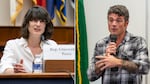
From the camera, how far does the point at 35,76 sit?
2.16 metres

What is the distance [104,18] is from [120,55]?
20cm

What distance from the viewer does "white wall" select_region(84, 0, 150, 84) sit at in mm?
1462

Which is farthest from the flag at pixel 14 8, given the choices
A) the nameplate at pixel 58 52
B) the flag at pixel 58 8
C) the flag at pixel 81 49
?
the flag at pixel 81 49

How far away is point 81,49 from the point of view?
151cm

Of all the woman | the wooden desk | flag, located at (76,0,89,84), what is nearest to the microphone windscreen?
flag, located at (76,0,89,84)

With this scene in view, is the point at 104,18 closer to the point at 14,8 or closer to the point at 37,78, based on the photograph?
the point at 37,78

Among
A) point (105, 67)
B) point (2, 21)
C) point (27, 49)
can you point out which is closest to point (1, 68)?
point (27, 49)

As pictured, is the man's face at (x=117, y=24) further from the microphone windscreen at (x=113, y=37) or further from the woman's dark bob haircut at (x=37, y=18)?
the woman's dark bob haircut at (x=37, y=18)

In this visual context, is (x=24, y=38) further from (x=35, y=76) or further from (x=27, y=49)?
(x=35, y=76)

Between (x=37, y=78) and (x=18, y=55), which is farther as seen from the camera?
(x=18, y=55)

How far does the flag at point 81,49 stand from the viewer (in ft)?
4.95

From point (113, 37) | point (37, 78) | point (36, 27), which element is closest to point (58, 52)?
point (37, 78)

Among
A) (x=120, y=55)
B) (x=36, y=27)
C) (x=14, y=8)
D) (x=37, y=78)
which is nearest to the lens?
(x=120, y=55)

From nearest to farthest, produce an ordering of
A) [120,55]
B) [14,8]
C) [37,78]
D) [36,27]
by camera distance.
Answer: [120,55], [37,78], [36,27], [14,8]
